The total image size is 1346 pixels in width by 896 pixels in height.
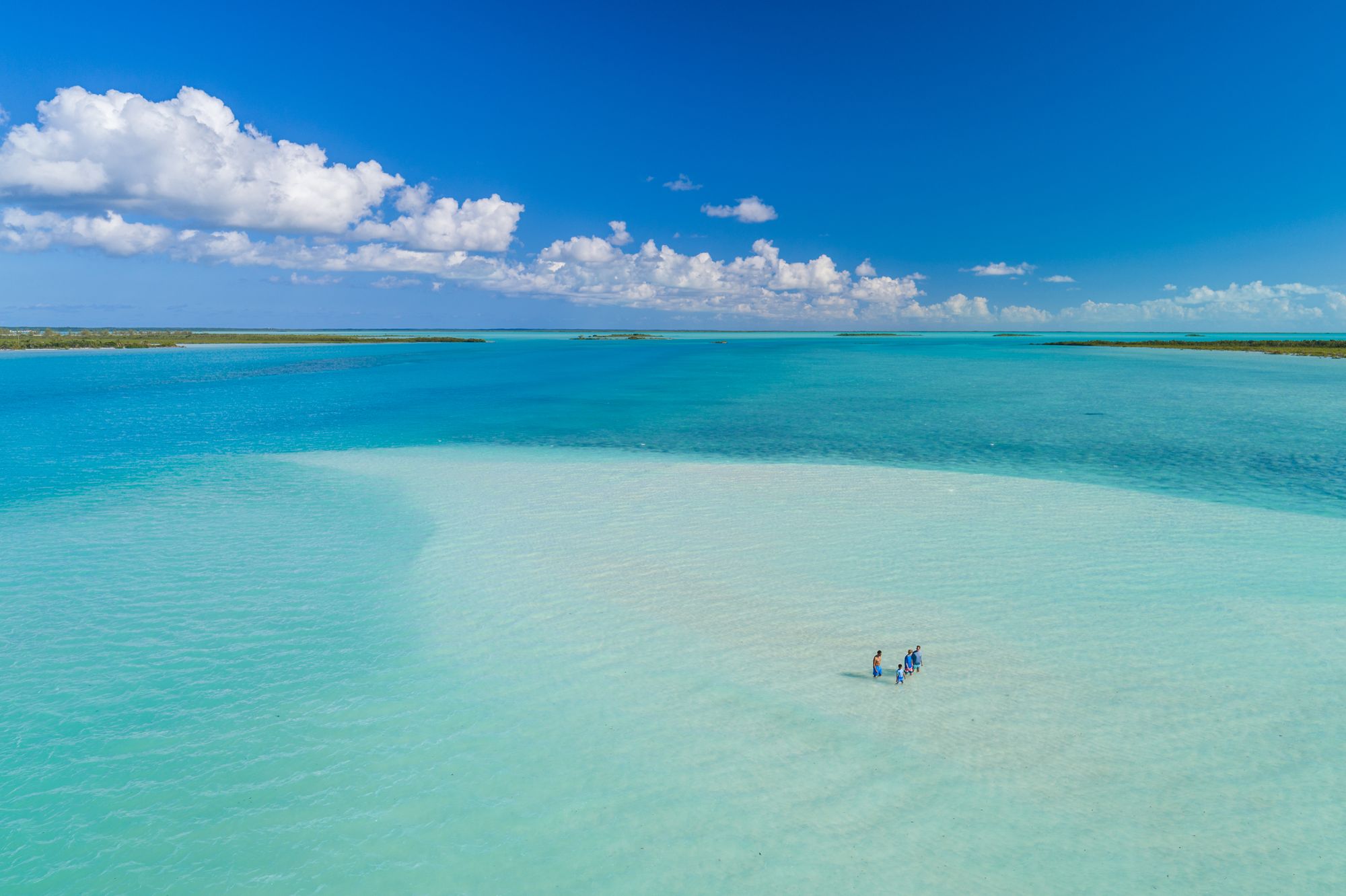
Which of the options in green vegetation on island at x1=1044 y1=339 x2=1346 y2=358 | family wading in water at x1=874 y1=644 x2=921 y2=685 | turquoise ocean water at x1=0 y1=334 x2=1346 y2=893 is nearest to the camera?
turquoise ocean water at x1=0 y1=334 x2=1346 y2=893

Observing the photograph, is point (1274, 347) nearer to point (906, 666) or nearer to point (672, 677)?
point (906, 666)

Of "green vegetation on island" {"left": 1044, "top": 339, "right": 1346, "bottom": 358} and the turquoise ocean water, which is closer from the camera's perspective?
the turquoise ocean water

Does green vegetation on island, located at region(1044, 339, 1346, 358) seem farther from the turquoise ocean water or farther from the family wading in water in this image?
the family wading in water

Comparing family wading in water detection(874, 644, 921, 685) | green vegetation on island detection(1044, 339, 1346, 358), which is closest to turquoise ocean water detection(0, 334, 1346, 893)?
family wading in water detection(874, 644, 921, 685)

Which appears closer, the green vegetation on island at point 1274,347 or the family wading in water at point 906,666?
the family wading in water at point 906,666

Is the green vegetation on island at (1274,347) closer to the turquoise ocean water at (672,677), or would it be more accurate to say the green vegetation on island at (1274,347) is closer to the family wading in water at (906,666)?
the turquoise ocean water at (672,677)

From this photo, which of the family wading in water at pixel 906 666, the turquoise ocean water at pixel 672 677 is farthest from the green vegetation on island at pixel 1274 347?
the family wading in water at pixel 906 666
